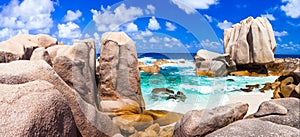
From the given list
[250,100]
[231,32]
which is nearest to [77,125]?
[250,100]

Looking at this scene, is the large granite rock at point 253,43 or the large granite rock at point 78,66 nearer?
the large granite rock at point 78,66

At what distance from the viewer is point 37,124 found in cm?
197

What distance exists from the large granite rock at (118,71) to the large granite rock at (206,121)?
2237 mm

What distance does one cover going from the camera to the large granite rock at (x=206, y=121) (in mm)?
4238

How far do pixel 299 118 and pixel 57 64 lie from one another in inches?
176

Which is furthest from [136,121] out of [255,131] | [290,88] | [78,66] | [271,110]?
[290,88]

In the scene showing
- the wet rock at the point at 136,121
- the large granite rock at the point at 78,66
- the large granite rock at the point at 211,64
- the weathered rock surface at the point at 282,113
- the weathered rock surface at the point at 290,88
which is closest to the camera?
the large granite rock at the point at 78,66

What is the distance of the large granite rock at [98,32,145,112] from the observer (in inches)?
256

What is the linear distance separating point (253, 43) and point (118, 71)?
54.5 ft

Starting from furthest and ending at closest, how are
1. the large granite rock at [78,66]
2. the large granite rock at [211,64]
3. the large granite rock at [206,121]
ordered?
1. the large granite rock at [211,64]
2. the large granite rock at [206,121]
3. the large granite rock at [78,66]

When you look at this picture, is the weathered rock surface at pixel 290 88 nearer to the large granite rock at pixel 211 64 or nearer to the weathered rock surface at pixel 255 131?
the weathered rock surface at pixel 255 131

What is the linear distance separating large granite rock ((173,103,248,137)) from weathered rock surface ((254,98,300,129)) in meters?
0.67

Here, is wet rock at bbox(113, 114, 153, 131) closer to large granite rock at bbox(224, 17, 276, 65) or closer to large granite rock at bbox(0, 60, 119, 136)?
large granite rock at bbox(0, 60, 119, 136)

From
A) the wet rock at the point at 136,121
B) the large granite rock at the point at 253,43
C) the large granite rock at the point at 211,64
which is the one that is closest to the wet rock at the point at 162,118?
the wet rock at the point at 136,121
